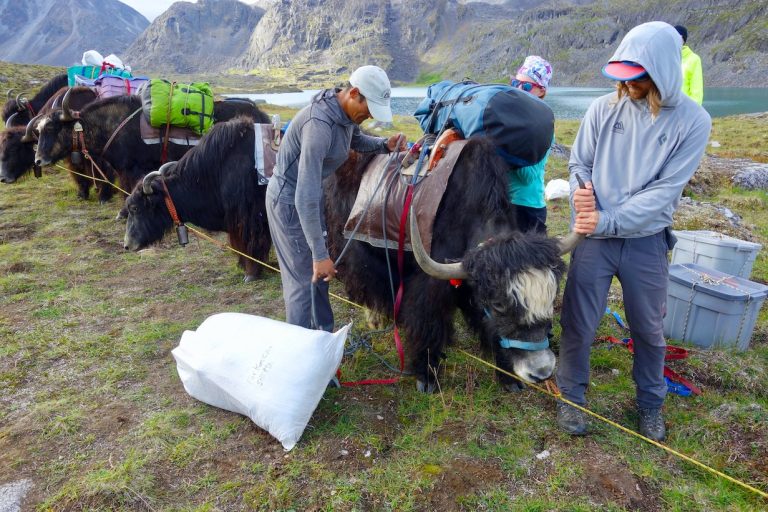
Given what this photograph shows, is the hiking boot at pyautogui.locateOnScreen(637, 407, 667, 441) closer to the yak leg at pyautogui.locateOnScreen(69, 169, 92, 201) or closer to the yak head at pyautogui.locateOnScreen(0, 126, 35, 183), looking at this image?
the yak leg at pyautogui.locateOnScreen(69, 169, 92, 201)

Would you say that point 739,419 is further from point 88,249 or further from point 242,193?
point 88,249

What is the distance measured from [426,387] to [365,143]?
1.67 metres

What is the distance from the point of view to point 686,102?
211cm

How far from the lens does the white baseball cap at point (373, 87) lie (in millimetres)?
2365

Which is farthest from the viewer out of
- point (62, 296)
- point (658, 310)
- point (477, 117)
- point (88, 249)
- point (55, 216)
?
point (55, 216)

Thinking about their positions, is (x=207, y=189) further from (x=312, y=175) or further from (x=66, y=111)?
(x=66, y=111)

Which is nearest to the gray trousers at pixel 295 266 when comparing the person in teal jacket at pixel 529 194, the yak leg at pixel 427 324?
the yak leg at pixel 427 324

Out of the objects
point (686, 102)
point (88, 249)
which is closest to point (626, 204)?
point (686, 102)

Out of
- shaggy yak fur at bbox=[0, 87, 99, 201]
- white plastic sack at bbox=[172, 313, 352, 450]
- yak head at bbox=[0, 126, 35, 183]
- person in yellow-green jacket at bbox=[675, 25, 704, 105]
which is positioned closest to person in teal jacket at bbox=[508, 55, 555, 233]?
person in yellow-green jacket at bbox=[675, 25, 704, 105]

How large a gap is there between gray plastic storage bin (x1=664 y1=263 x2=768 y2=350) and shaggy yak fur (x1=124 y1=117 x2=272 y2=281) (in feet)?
11.7

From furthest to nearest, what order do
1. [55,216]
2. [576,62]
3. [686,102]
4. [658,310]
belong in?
[576,62] → [55,216] → [658,310] → [686,102]

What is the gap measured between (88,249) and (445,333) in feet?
15.3

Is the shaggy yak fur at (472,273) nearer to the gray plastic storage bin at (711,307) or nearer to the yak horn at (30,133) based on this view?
the gray plastic storage bin at (711,307)

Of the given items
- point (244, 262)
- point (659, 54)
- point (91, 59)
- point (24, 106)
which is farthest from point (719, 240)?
point (24, 106)
